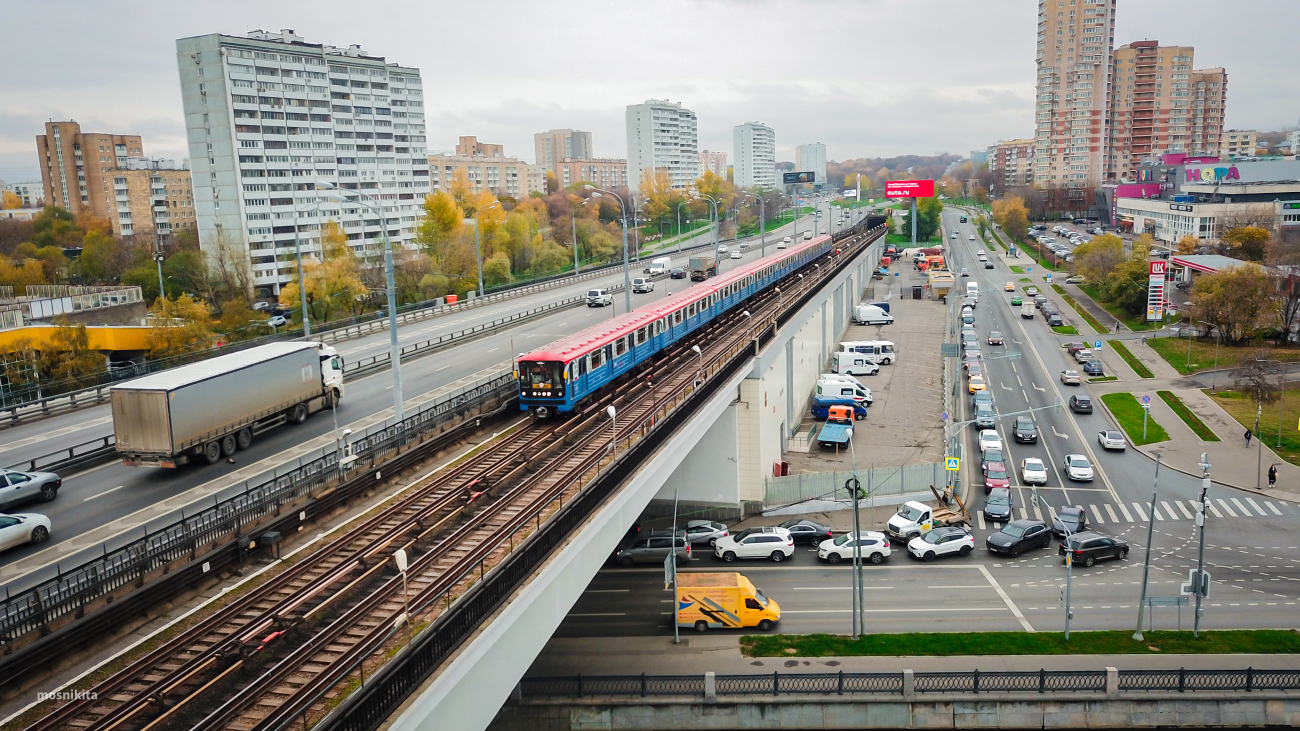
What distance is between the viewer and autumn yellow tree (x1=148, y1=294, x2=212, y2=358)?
45.8 meters

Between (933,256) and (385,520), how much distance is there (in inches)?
4198

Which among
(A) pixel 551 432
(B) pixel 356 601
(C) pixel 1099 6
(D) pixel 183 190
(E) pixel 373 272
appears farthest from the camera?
(C) pixel 1099 6

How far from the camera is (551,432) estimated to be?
26500 mm

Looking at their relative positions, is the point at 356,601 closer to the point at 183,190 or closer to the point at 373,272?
the point at 373,272

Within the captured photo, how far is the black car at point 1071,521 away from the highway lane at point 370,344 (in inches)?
1111

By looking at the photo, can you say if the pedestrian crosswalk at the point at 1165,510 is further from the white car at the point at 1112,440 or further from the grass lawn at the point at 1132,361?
the grass lawn at the point at 1132,361

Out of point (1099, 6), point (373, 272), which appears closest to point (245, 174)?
point (373, 272)

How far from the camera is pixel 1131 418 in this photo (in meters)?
51.7

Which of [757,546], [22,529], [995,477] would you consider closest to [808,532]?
[757,546]

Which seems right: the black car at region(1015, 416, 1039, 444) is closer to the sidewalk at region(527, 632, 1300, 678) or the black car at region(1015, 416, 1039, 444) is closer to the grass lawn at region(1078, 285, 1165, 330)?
the sidewalk at region(527, 632, 1300, 678)

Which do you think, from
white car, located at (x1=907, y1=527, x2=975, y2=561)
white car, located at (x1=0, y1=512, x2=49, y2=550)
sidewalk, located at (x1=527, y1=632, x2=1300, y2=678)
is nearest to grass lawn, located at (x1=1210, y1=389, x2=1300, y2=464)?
white car, located at (x1=907, y1=527, x2=975, y2=561)

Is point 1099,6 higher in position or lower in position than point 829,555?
higher

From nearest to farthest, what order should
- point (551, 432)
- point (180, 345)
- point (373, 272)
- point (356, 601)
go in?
point (356, 601) → point (551, 432) → point (180, 345) → point (373, 272)

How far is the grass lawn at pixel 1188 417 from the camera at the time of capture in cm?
4803
